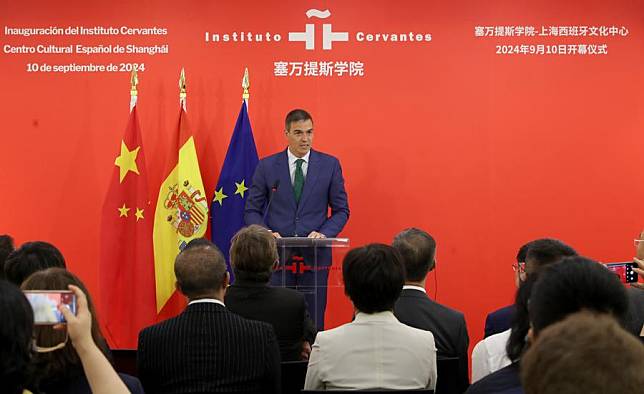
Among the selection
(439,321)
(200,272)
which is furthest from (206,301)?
(439,321)

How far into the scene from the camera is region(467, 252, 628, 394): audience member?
1793 millimetres

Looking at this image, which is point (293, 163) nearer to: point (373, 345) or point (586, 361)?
point (373, 345)

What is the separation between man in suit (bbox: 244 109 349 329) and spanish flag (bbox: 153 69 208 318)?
1.76 feet

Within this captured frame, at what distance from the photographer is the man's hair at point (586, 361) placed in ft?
4.17

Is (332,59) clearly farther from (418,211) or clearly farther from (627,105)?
(627,105)

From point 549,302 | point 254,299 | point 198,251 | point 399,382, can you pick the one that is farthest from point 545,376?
point 254,299

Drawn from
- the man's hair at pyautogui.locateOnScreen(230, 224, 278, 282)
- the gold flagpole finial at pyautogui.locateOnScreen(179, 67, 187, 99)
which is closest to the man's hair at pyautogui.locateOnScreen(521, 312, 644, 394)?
the man's hair at pyautogui.locateOnScreen(230, 224, 278, 282)

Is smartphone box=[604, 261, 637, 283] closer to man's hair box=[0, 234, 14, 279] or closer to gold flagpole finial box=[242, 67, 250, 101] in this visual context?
man's hair box=[0, 234, 14, 279]

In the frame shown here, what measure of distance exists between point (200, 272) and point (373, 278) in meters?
0.64

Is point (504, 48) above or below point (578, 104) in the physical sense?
above

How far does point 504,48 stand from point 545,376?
5.57 m

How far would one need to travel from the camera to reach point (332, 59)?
6562 mm

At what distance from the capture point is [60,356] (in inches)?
86.9

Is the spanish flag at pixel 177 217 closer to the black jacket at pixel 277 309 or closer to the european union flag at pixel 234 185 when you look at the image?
the european union flag at pixel 234 185
